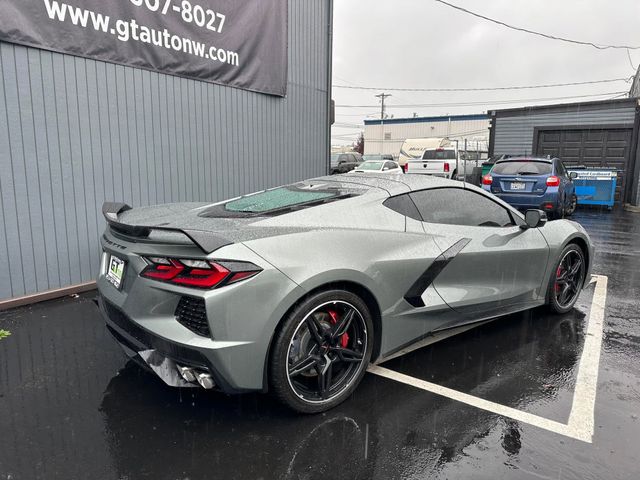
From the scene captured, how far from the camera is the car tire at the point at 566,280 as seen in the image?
4.25m

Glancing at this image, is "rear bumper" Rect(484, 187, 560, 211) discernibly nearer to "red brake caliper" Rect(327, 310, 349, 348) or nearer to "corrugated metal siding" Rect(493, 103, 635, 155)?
"corrugated metal siding" Rect(493, 103, 635, 155)

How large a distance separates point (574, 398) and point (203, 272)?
2.44m

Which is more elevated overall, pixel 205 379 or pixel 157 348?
pixel 157 348

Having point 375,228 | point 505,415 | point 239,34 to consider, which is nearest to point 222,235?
point 375,228

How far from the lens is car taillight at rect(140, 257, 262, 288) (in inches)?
92.5

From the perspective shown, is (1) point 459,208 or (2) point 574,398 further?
(1) point 459,208

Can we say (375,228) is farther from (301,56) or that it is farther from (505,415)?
(301,56)

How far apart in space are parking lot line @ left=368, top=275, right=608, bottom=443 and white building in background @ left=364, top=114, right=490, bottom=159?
4768cm

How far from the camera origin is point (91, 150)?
502 cm

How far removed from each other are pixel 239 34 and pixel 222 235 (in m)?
5.00

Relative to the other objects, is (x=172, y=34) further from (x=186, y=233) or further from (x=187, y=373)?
(x=187, y=373)

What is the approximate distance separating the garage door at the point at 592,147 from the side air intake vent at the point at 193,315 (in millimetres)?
17535

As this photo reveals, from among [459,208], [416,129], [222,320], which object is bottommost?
[222,320]

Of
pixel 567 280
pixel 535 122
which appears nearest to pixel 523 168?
pixel 567 280
